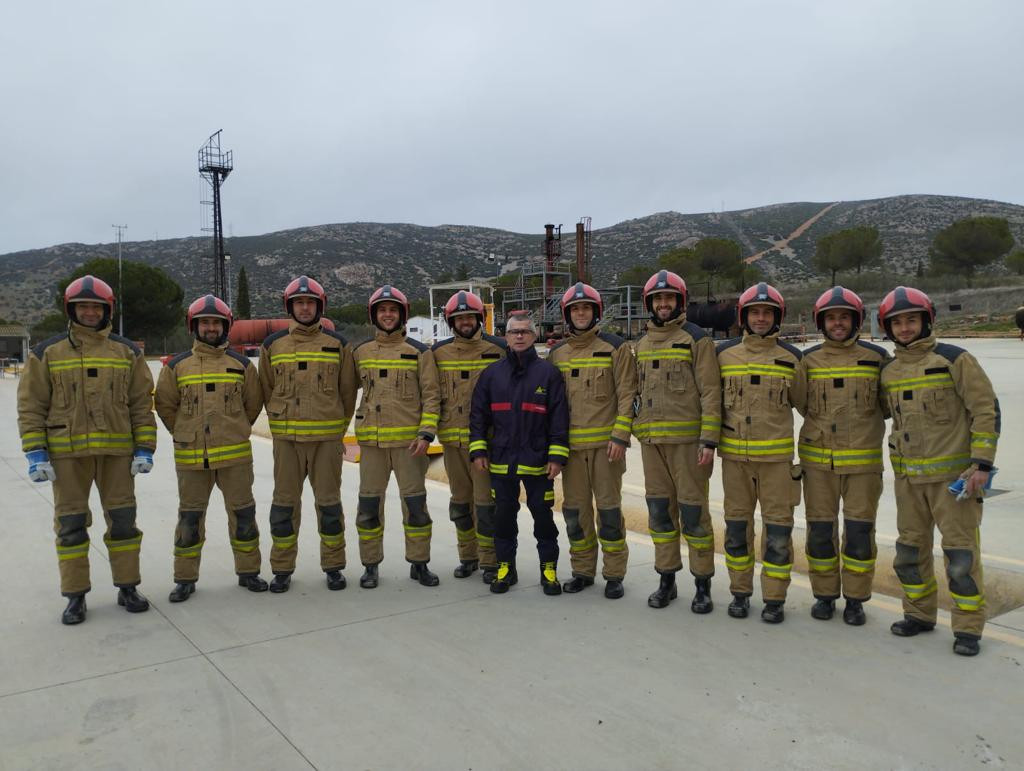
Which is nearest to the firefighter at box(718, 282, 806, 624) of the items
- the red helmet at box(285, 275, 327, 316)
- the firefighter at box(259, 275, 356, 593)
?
the firefighter at box(259, 275, 356, 593)

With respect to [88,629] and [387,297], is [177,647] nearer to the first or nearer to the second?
[88,629]

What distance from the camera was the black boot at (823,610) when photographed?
15.5 feet

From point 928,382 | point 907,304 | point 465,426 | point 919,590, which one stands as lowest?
point 919,590

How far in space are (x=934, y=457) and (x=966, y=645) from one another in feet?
3.31

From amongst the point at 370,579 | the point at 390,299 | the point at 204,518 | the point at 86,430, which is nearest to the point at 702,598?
the point at 370,579

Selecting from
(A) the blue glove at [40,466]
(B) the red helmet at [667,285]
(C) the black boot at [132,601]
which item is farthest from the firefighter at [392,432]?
(A) the blue glove at [40,466]

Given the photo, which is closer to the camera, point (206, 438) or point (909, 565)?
point (909, 565)

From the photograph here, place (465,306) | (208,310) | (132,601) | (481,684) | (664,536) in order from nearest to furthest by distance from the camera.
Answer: (481,684), (132,601), (664,536), (208,310), (465,306)

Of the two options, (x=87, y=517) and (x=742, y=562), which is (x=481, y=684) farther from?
(x=87, y=517)

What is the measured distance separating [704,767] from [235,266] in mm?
109135

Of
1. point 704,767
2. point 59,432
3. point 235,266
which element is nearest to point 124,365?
point 59,432

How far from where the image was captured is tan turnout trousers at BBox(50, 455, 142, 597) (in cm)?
485

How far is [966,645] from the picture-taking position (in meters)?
4.11

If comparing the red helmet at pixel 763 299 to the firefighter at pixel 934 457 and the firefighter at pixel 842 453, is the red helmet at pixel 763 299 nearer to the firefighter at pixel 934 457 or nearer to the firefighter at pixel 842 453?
the firefighter at pixel 842 453
